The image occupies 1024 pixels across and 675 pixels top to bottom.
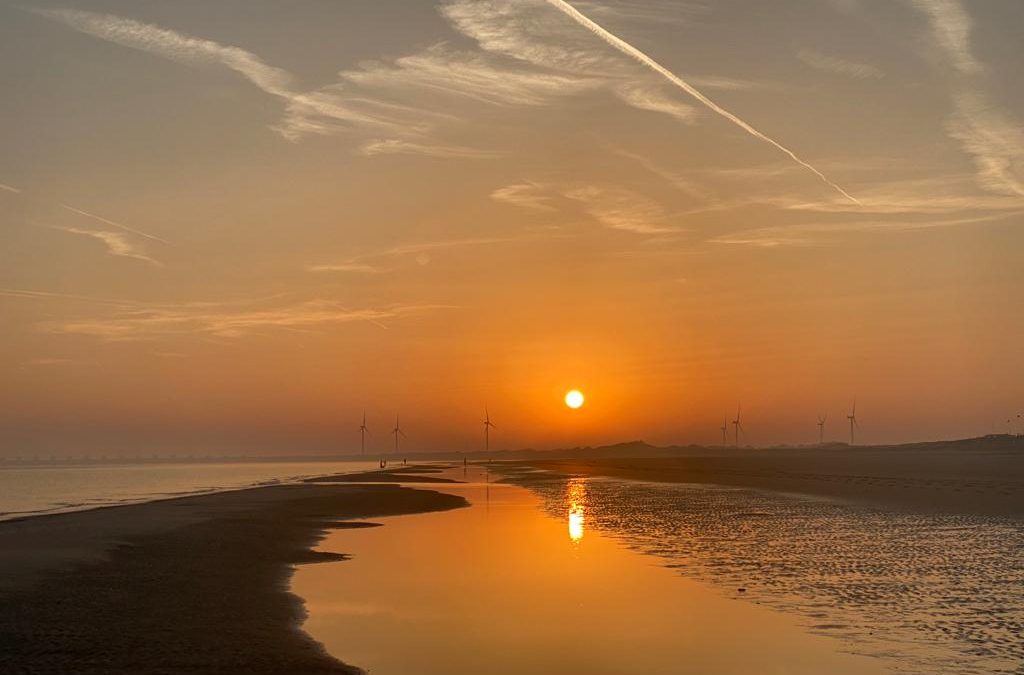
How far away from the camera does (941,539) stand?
36719mm

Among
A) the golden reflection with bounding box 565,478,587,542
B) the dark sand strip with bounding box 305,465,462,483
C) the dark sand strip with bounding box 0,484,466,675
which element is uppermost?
the dark sand strip with bounding box 0,484,466,675

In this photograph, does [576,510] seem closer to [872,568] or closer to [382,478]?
[872,568]

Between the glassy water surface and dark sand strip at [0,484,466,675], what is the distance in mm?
1275

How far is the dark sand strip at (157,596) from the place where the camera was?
17.9 meters

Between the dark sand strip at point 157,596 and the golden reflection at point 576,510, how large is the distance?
41.5ft

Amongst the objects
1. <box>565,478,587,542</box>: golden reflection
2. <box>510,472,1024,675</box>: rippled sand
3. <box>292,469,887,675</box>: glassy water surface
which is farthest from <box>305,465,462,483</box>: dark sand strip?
<box>292,469,887,675</box>: glassy water surface

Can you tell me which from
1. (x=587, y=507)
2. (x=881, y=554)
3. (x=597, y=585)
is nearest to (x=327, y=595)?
(x=597, y=585)

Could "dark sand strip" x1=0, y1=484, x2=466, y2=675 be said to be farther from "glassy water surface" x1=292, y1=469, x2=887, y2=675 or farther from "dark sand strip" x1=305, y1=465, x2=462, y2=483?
"dark sand strip" x1=305, y1=465, x2=462, y2=483

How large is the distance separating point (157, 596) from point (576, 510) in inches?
1461

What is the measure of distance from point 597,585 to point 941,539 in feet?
58.0

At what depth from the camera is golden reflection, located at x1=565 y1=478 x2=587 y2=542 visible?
4378 cm

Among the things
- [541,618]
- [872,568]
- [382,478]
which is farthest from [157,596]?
[382,478]

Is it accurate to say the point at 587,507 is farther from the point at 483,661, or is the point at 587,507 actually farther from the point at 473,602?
the point at 483,661

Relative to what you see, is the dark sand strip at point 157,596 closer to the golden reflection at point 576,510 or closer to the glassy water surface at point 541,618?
the glassy water surface at point 541,618
